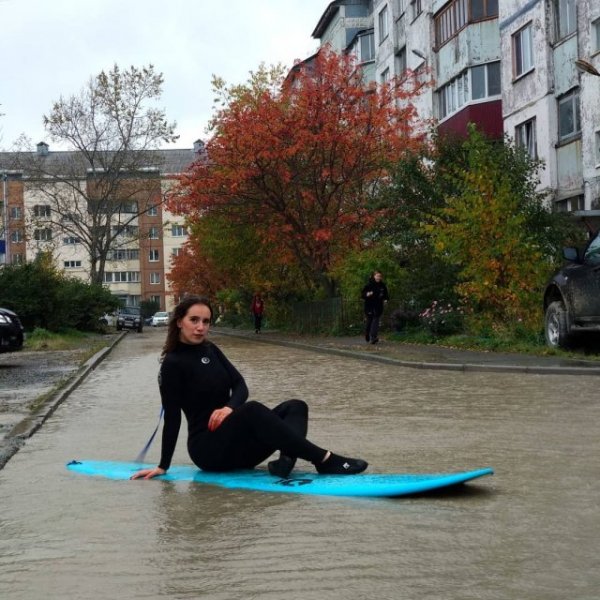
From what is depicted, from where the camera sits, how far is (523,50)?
111 feet

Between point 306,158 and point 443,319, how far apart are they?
11.8 meters

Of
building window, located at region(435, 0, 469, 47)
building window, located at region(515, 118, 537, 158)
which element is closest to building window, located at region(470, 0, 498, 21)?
building window, located at region(435, 0, 469, 47)

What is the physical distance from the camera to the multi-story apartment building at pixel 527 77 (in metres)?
29.5

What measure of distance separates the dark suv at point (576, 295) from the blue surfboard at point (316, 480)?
9839 mm

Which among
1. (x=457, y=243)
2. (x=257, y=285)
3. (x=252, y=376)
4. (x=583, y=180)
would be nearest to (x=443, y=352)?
(x=457, y=243)

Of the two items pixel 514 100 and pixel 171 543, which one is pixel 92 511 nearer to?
pixel 171 543

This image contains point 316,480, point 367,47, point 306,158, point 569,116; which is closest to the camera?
point 316,480

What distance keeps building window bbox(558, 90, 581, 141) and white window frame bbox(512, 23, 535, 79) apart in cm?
223

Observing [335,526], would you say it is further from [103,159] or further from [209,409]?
[103,159]

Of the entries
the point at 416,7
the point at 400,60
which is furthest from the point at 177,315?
the point at 400,60

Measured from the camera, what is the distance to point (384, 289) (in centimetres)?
2573

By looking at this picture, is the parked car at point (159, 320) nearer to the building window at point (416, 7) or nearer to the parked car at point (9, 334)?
the building window at point (416, 7)

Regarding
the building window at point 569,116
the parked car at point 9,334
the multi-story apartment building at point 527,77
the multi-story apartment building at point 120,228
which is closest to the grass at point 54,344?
the parked car at point 9,334

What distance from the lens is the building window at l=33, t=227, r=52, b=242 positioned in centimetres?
Result: 5675
